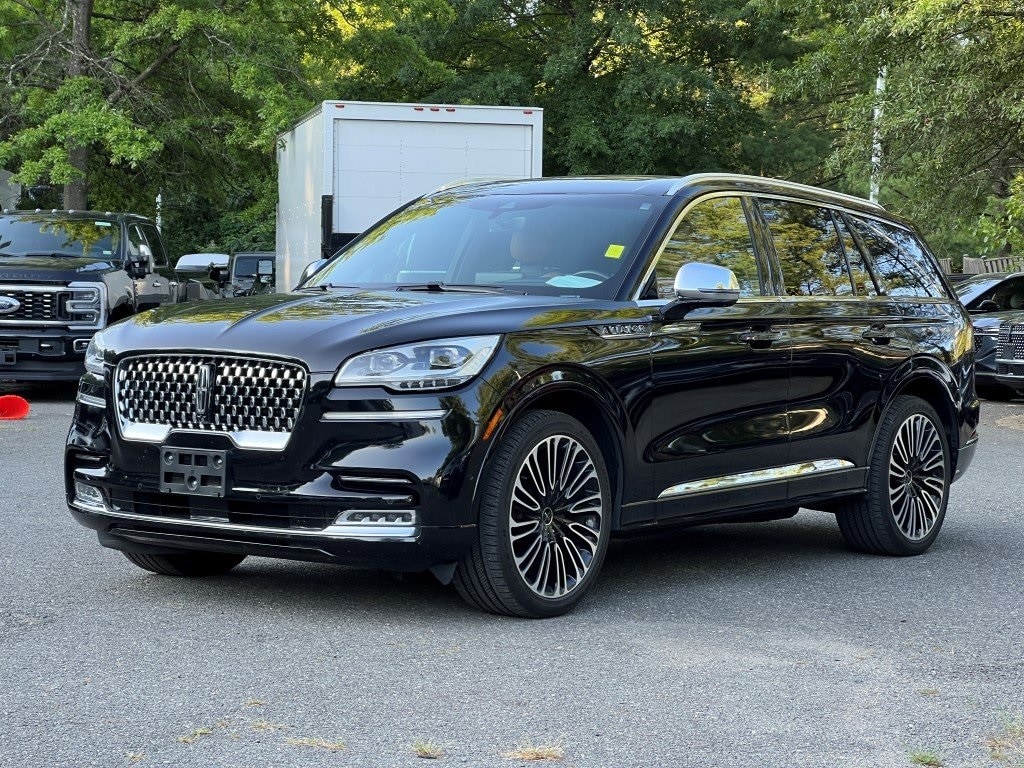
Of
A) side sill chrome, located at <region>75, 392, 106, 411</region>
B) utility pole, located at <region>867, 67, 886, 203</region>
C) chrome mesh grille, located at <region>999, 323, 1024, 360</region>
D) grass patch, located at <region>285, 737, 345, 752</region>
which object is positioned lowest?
chrome mesh grille, located at <region>999, 323, 1024, 360</region>

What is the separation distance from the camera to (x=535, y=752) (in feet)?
14.3

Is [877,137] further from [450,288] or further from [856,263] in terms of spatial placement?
[450,288]

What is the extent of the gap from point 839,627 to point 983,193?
1967 cm

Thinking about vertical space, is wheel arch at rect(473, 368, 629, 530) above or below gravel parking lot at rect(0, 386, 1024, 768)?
above

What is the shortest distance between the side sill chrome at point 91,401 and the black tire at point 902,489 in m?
3.75

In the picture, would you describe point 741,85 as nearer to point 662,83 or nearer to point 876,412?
point 662,83

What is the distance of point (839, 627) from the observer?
20.4ft

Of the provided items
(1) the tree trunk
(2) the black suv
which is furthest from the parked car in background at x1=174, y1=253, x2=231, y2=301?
(2) the black suv

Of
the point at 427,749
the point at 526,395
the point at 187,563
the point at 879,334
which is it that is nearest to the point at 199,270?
the point at 879,334

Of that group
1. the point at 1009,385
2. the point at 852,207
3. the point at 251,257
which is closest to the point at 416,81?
the point at 251,257

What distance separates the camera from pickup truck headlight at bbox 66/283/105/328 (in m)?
16.4

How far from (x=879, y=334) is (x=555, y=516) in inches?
101

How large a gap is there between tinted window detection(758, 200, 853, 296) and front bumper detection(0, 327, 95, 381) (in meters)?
10.1

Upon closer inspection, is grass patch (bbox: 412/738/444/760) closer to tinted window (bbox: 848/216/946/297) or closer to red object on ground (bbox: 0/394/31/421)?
tinted window (bbox: 848/216/946/297)
